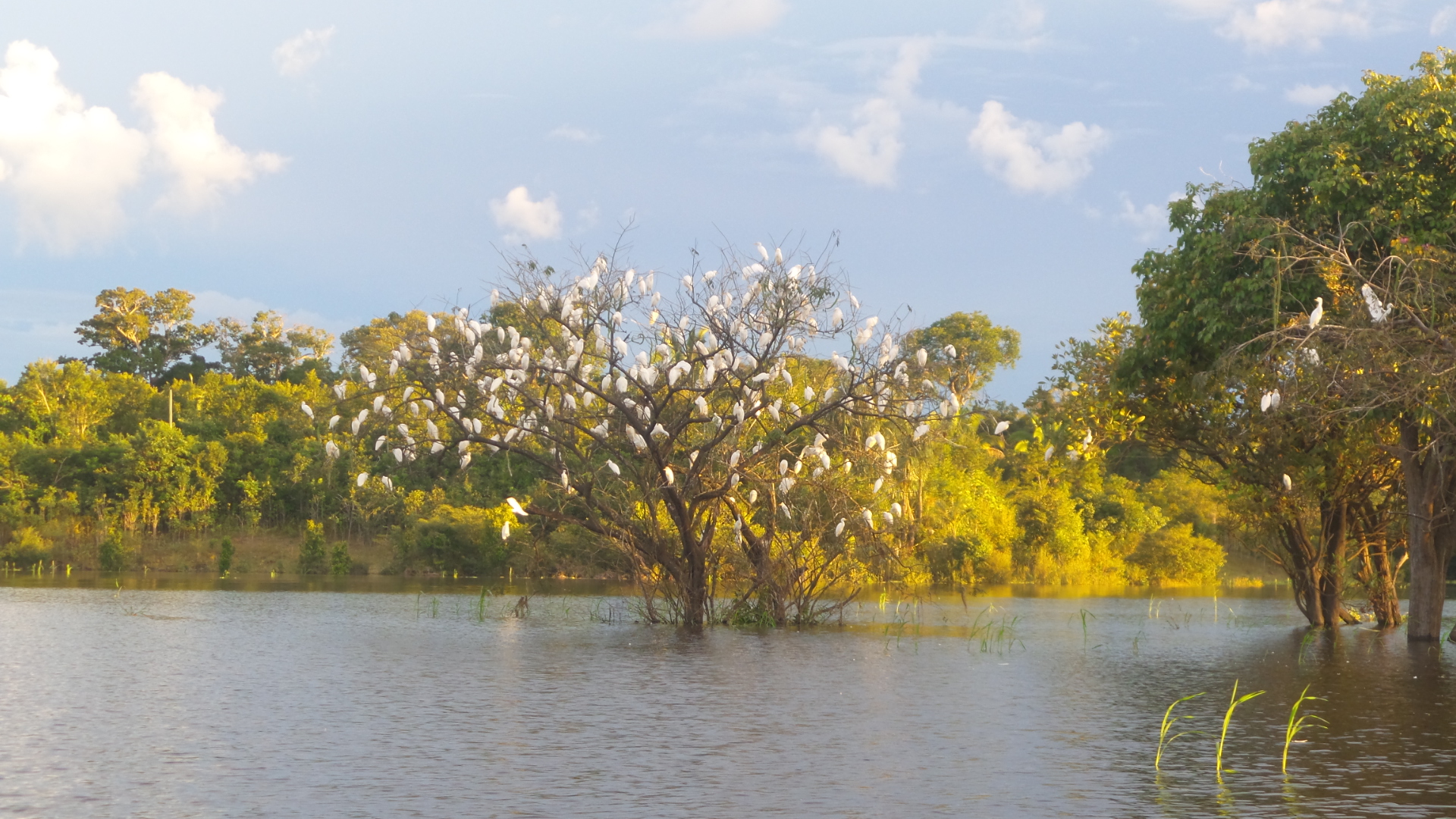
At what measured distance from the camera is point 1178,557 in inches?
2128

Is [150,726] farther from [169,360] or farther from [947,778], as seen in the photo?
[169,360]

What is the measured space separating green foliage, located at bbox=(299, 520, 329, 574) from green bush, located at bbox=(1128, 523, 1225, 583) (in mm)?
30918

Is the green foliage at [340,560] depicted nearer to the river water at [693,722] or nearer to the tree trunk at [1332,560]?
the river water at [693,722]

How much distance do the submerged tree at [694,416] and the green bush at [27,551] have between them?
109ft

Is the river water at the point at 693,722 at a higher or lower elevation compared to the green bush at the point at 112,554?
lower

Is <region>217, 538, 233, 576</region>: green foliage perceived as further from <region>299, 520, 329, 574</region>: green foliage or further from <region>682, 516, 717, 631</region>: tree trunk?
<region>682, 516, 717, 631</region>: tree trunk

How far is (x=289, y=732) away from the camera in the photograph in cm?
1190

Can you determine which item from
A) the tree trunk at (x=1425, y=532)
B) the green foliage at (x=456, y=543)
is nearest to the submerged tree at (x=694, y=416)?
the tree trunk at (x=1425, y=532)

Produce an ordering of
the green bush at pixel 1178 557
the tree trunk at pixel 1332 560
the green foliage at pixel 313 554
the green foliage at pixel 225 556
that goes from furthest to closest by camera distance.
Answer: the green bush at pixel 1178 557, the green foliage at pixel 313 554, the green foliage at pixel 225 556, the tree trunk at pixel 1332 560

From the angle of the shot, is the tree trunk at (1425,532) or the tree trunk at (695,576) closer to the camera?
the tree trunk at (1425,532)

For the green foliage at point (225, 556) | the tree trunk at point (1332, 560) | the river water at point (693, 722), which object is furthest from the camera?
the green foliage at point (225, 556)

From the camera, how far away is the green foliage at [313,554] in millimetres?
53312

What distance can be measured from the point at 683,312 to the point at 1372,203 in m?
10.3

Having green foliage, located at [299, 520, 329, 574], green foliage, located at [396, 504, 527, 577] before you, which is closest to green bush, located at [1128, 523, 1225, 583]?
green foliage, located at [396, 504, 527, 577]
